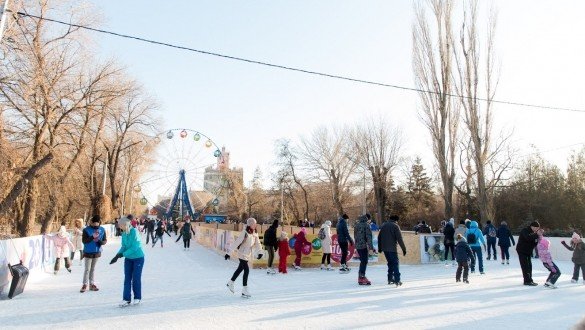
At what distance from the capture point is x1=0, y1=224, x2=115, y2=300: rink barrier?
29.3ft

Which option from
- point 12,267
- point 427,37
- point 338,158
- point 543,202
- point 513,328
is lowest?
point 513,328

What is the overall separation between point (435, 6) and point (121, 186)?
129 feet

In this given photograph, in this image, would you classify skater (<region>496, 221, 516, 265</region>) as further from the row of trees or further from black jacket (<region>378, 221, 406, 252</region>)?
the row of trees

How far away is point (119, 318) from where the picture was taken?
6934mm

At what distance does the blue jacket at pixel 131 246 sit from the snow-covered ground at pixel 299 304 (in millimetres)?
894

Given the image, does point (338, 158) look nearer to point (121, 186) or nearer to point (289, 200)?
point (289, 200)

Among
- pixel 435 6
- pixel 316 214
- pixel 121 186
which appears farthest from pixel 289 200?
pixel 435 6

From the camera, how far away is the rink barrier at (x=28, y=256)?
893 centimetres

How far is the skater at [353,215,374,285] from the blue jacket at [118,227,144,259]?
17.1ft

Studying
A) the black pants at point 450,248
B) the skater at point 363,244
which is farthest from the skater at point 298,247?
the black pants at point 450,248

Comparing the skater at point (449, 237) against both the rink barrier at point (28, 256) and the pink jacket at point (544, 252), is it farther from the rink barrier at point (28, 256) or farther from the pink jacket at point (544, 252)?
the rink barrier at point (28, 256)

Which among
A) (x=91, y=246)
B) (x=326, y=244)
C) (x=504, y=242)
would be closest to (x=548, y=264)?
(x=326, y=244)

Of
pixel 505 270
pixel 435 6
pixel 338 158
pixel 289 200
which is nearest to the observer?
pixel 505 270

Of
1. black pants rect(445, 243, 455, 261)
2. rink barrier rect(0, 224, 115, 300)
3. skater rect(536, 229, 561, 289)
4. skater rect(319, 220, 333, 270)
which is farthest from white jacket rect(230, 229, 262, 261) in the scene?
black pants rect(445, 243, 455, 261)
